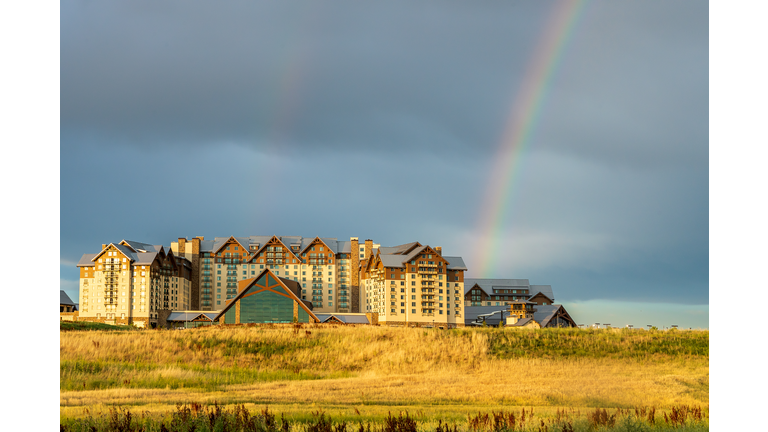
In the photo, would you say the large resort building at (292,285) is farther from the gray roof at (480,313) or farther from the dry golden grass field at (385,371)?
the dry golden grass field at (385,371)

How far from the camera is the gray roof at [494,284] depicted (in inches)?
6068

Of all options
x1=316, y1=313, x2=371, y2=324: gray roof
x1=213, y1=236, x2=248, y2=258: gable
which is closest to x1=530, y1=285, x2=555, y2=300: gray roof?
x1=316, y1=313, x2=371, y2=324: gray roof

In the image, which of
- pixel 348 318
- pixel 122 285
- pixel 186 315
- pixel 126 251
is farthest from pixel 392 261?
pixel 126 251

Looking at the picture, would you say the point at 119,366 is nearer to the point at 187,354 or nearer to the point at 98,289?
the point at 187,354

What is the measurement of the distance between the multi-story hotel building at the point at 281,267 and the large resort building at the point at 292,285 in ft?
0.75

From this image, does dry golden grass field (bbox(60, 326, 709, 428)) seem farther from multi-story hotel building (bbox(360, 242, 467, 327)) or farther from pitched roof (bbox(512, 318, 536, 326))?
multi-story hotel building (bbox(360, 242, 467, 327))

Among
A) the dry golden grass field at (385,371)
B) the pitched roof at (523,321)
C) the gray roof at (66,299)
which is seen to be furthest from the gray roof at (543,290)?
the gray roof at (66,299)

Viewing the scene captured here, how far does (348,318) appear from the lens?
121500 millimetres

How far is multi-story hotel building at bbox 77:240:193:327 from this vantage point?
126m

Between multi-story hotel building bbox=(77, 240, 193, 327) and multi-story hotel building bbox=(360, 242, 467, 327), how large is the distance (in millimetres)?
44862

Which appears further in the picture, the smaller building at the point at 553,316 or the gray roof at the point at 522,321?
the smaller building at the point at 553,316

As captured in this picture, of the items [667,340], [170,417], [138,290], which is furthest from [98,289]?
[170,417]

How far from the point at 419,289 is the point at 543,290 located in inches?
1636

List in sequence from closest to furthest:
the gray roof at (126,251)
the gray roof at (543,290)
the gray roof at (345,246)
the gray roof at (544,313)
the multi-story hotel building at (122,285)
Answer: the gray roof at (544,313) → the multi-story hotel building at (122,285) → the gray roof at (126,251) → the gray roof at (345,246) → the gray roof at (543,290)
